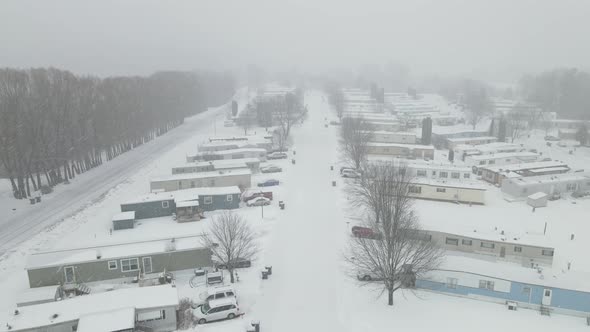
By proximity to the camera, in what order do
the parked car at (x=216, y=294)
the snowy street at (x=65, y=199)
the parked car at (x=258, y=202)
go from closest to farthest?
the parked car at (x=216, y=294)
the snowy street at (x=65, y=199)
the parked car at (x=258, y=202)

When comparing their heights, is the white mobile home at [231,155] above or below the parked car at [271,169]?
above

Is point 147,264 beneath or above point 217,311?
above

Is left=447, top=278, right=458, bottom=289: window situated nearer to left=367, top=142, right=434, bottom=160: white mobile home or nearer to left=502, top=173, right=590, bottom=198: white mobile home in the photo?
left=502, top=173, right=590, bottom=198: white mobile home

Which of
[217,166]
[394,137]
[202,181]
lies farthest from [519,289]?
[394,137]

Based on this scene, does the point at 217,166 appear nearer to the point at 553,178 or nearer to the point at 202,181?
the point at 202,181

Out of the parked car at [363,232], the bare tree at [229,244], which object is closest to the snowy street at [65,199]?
the bare tree at [229,244]

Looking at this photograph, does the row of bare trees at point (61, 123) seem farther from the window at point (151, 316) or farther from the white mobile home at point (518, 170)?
the white mobile home at point (518, 170)
